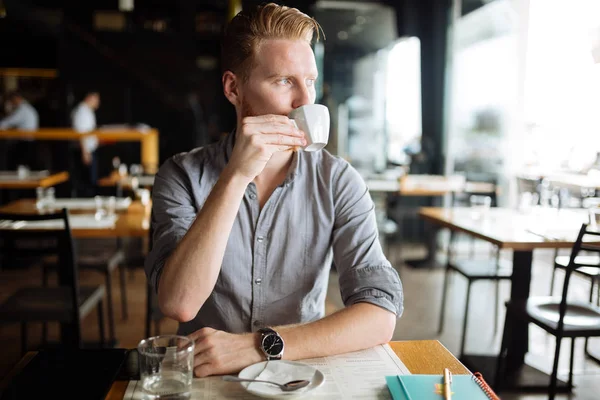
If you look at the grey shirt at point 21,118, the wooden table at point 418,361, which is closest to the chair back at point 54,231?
the wooden table at point 418,361

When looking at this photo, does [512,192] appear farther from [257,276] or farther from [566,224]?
[257,276]

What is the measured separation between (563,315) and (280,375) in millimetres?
1784

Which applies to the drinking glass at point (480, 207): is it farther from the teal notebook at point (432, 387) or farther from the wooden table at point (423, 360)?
the teal notebook at point (432, 387)

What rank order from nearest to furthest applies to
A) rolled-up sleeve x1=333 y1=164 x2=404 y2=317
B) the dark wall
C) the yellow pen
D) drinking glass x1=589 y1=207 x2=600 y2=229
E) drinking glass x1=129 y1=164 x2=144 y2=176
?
the yellow pen < rolled-up sleeve x1=333 y1=164 x2=404 y2=317 < drinking glass x1=589 y1=207 x2=600 y2=229 < drinking glass x1=129 y1=164 x2=144 y2=176 < the dark wall

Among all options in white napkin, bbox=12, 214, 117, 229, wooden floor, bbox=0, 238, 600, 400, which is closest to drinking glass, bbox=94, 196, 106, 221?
white napkin, bbox=12, 214, 117, 229

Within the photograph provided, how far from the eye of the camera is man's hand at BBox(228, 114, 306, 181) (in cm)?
109

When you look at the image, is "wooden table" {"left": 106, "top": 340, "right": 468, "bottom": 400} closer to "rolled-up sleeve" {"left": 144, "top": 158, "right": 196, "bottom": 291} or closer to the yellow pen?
the yellow pen

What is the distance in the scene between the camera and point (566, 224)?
301 cm

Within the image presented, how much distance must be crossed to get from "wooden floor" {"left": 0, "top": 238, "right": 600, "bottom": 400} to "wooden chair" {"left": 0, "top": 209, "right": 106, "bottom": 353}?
48cm

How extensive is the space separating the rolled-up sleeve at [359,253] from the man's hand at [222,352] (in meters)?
0.31

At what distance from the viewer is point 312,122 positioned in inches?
43.9

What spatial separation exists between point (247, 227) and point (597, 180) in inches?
146

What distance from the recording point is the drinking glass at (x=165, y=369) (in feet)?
2.74

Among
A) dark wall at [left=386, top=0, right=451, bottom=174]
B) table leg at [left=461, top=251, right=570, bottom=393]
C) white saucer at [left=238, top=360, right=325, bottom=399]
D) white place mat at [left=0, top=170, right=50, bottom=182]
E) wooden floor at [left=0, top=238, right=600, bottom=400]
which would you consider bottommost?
wooden floor at [left=0, top=238, right=600, bottom=400]
